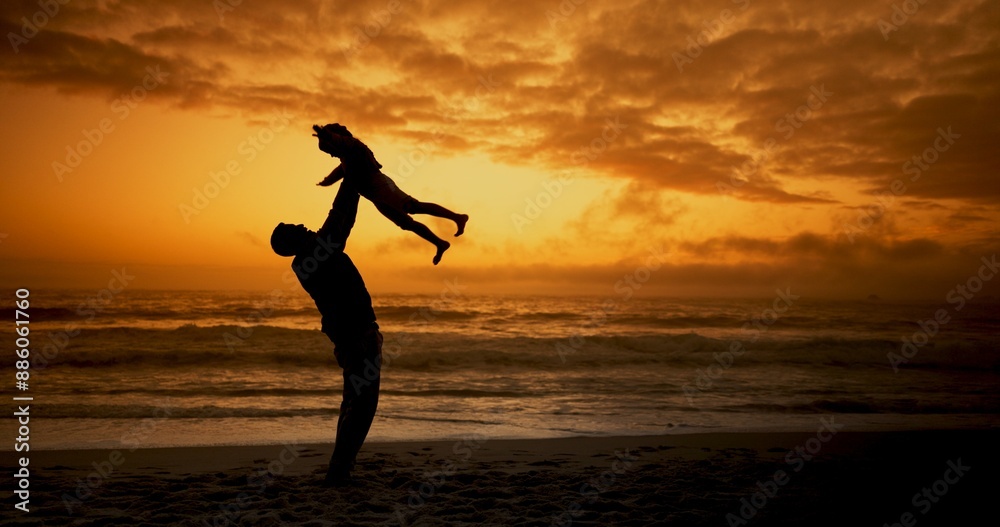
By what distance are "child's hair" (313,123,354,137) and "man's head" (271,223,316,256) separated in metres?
0.85

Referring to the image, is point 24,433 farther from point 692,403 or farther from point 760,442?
point 692,403

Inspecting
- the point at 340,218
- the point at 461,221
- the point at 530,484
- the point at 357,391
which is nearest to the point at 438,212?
the point at 461,221

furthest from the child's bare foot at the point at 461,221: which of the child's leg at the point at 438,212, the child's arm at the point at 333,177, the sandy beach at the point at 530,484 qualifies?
the sandy beach at the point at 530,484

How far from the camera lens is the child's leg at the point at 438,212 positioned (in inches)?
198

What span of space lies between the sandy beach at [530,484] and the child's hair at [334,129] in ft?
10.0

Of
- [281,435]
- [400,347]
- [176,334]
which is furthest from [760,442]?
[176,334]

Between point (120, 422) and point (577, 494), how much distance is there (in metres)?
7.66

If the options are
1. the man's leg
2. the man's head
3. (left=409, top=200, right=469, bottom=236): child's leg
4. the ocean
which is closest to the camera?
(left=409, top=200, right=469, bottom=236): child's leg

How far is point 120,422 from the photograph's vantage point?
975 cm

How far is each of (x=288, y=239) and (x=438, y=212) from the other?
1328 millimetres

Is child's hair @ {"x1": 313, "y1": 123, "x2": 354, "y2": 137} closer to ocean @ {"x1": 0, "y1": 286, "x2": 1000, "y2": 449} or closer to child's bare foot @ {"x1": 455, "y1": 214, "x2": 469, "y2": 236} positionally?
child's bare foot @ {"x1": 455, "y1": 214, "x2": 469, "y2": 236}

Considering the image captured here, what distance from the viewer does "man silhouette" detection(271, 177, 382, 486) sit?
5.37 m

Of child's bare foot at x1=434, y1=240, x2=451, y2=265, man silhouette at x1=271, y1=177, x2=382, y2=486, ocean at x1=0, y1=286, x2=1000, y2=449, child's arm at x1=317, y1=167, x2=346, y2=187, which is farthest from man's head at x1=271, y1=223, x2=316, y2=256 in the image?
ocean at x1=0, y1=286, x2=1000, y2=449

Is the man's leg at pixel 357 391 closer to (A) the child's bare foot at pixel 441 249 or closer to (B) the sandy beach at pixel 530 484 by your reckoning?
(B) the sandy beach at pixel 530 484
